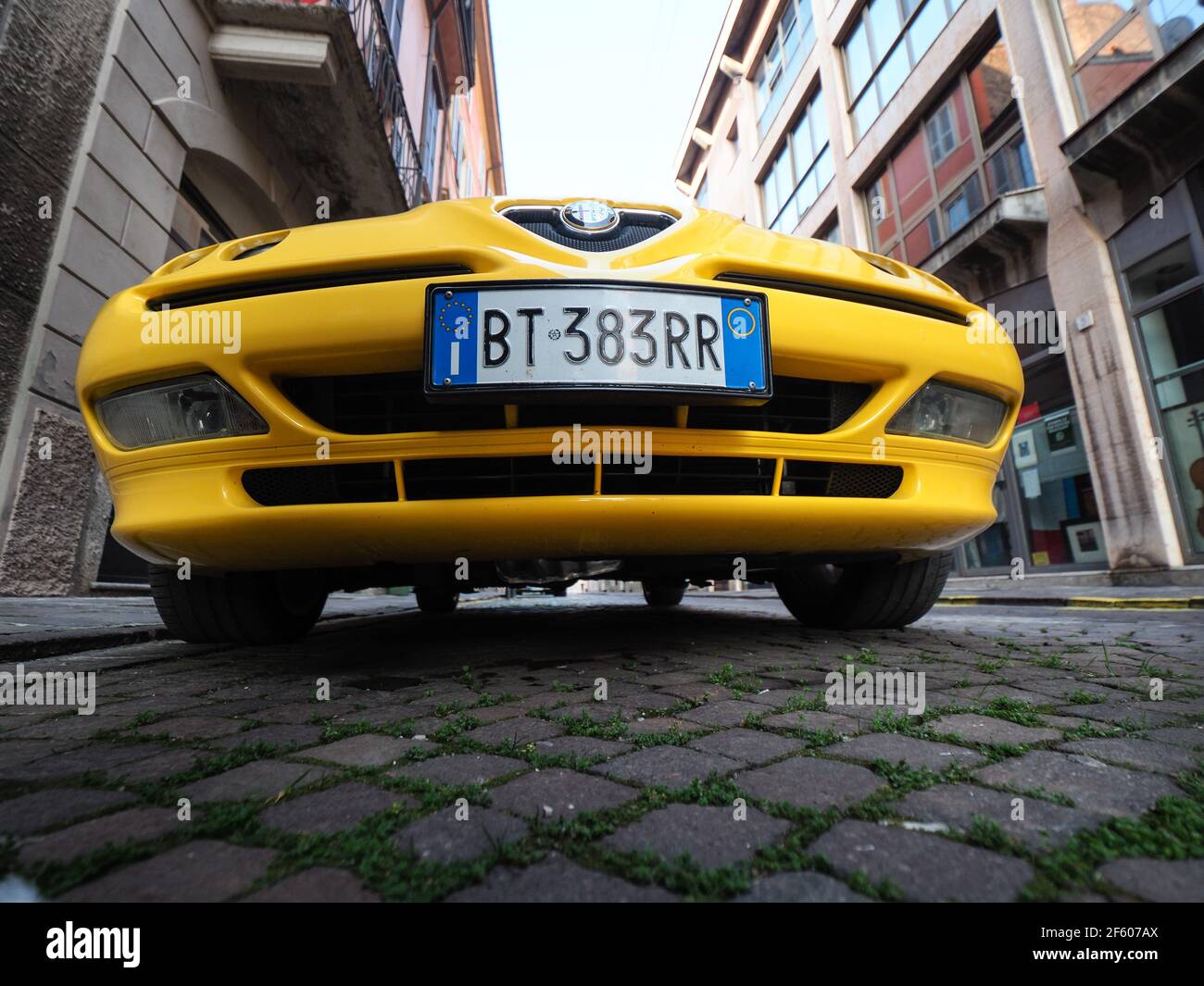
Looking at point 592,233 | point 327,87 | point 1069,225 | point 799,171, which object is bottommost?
point 592,233

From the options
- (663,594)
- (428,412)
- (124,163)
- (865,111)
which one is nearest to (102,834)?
(428,412)

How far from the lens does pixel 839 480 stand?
1.62 m

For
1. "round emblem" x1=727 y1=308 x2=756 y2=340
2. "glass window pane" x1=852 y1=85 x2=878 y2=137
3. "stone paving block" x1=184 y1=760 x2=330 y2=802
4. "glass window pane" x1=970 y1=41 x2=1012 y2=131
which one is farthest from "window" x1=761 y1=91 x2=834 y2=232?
"stone paving block" x1=184 y1=760 x2=330 y2=802

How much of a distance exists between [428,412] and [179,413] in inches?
23.6

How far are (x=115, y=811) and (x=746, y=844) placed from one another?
2.55ft

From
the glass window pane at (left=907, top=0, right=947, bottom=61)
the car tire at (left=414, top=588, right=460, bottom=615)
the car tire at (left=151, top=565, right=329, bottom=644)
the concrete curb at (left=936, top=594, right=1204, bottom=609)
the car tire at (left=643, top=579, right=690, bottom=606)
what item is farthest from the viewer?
the glass window pane at (left=907, top=0, right=947, bottom=61)

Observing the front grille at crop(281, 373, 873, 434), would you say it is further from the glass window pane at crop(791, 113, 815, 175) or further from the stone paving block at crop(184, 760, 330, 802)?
the glass window pane at crop(791, 113, 815, 175)

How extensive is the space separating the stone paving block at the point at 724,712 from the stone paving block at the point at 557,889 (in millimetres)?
585

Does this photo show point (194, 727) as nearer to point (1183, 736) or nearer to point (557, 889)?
point (557, 889)

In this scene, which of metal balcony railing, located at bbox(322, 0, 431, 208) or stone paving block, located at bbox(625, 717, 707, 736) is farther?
metal balcony railing, located at bbox(322, 0, 431, 208)

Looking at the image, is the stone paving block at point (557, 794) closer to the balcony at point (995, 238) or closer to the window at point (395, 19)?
the balcony at point (995, 238)

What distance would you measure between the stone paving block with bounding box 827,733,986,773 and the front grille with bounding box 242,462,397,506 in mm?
1052

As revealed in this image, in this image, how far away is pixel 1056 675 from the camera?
1.59m

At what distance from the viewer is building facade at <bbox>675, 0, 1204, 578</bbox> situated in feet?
19.2
